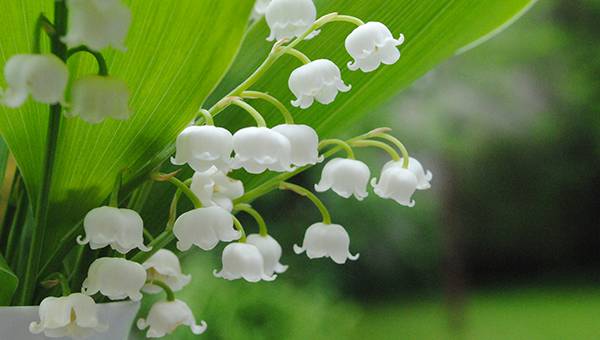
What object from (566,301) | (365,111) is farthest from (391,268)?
(365,111)

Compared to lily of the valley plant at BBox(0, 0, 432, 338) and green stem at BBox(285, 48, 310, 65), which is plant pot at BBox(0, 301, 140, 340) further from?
green stem at BBox(285, 48, 310, 65)

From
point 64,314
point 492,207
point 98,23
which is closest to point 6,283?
point 64,314

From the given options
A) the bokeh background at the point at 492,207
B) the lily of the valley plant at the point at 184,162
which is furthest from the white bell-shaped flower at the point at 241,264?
the bokeh background at the point at 492,207

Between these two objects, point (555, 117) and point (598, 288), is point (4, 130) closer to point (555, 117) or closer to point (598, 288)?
point (555, 117)

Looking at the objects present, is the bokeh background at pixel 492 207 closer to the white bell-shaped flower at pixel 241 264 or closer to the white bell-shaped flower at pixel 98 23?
the white bell-shaped flower at pixel 241 264

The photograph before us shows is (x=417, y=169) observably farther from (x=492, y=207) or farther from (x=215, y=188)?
(x=492, y=207)
